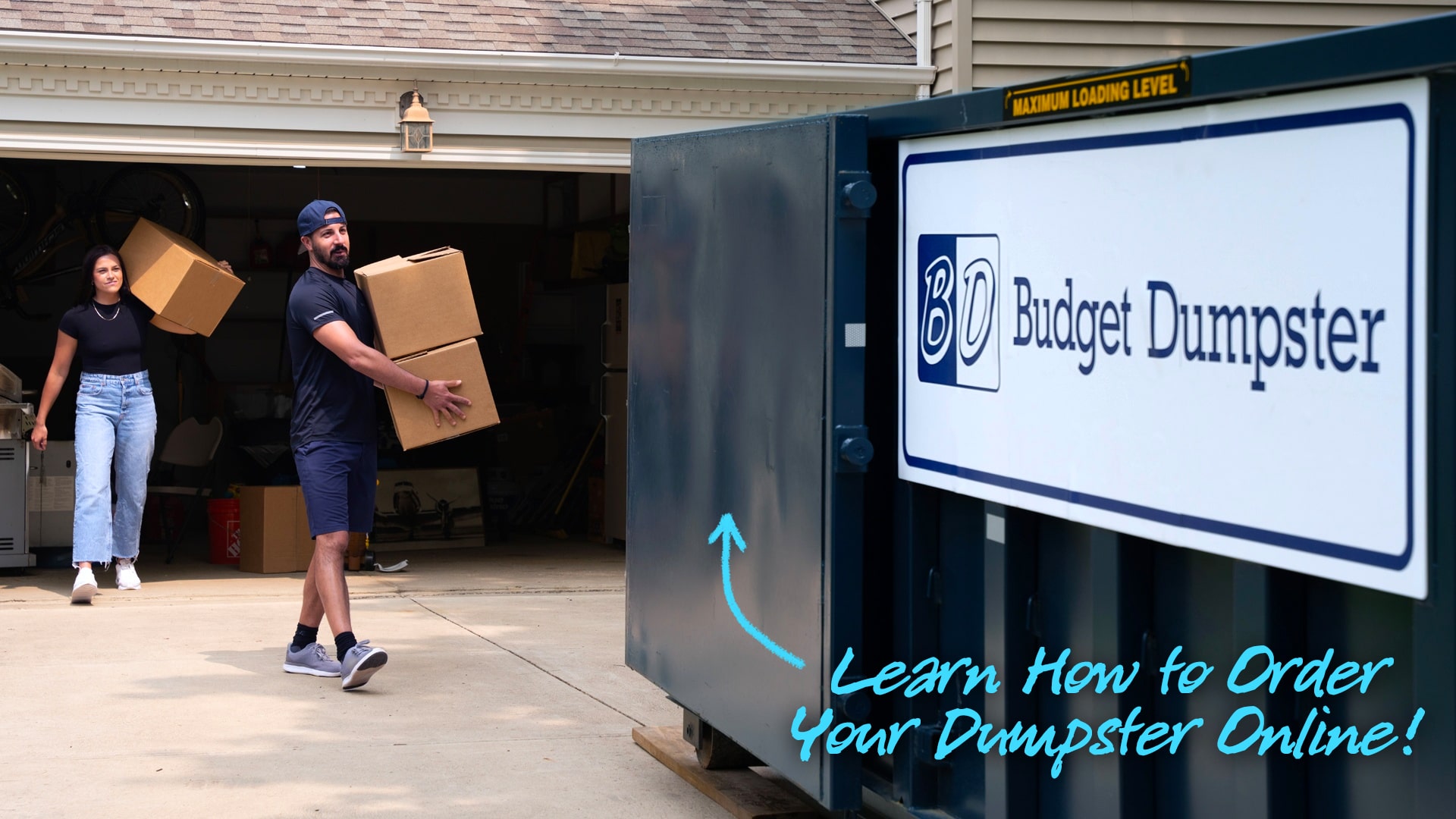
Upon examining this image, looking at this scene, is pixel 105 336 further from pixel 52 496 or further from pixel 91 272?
pixel 52 496

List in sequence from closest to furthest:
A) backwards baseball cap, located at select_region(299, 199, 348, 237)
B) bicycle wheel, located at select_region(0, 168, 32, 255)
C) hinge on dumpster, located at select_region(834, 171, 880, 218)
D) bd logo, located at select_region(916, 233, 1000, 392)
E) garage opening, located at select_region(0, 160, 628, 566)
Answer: bd logo, located at select_region(916, 233, 1000, 392) → hinge on dumpster, located at select_region(834, 171, 880, 218) → backwards baseball cap, located at select_region(299, 199, 348, 237) → garage opening, located at select_region(0, 160, 628, 566) → bicycle wheel, located at select_region(0, 168, 32, 255)

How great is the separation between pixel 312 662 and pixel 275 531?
343 cm

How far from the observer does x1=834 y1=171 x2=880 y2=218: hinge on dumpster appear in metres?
3.64

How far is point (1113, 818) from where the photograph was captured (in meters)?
3.05

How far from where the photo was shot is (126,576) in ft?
29.5

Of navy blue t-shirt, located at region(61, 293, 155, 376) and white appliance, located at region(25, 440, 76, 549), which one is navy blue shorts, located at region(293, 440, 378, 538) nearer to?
navy blue t-shirt, located at region(61, 293, 155, 376)

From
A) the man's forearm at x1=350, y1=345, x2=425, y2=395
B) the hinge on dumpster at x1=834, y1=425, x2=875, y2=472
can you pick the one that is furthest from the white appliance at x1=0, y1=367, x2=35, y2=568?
the hinge on dumpster at x1=834, y1=425, x2=875, y2=472

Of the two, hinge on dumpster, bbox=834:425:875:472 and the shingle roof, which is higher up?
the shingle roof

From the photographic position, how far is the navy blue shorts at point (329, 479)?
244 inches

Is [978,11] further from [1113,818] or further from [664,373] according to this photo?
[1113,818]

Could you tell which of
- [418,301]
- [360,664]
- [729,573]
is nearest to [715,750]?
[729,573]

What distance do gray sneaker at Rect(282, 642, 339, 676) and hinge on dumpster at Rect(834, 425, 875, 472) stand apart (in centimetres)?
357

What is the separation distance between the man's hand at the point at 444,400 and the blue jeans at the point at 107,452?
2.94 metres

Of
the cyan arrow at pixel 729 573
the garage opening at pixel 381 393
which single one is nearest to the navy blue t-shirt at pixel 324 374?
the cyan arrow at pixel 729 573
